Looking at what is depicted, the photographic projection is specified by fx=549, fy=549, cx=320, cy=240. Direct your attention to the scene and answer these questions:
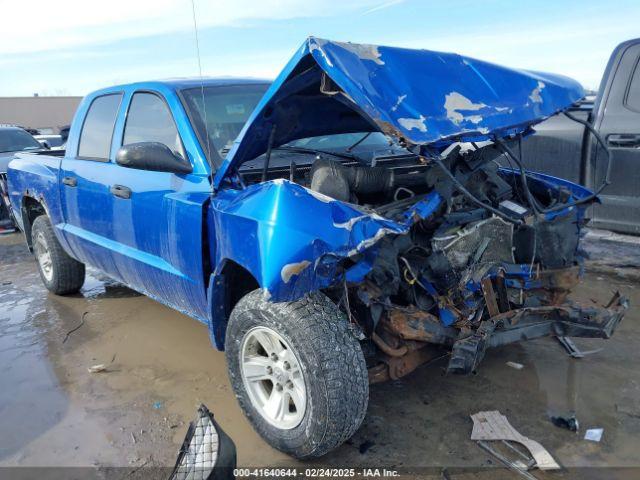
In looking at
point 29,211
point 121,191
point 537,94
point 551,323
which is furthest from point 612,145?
point 29,211

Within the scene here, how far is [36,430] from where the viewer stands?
3195 millimetres

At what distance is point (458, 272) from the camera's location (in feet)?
9.07

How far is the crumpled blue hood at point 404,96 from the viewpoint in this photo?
2.51 meters

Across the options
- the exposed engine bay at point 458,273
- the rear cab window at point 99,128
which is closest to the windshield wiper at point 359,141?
the exposed engine bay at point 458,273

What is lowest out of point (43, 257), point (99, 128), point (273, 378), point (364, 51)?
point (43, 257)

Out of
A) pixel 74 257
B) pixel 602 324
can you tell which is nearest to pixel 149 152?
pixel 74 257

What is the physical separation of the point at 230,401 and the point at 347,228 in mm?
1578

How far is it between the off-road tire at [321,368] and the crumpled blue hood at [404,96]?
88 centimetres

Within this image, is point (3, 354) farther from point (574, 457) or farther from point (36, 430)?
point (574, 457)

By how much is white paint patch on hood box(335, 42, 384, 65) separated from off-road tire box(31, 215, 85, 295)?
3.79 m

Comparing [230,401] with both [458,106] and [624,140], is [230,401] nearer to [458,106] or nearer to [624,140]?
[458,106]

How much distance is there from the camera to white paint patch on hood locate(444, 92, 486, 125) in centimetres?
268

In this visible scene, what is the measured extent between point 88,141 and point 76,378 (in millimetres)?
1914

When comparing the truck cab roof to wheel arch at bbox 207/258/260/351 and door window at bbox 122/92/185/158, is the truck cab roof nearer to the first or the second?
door window at bbox 122/92/185/158
